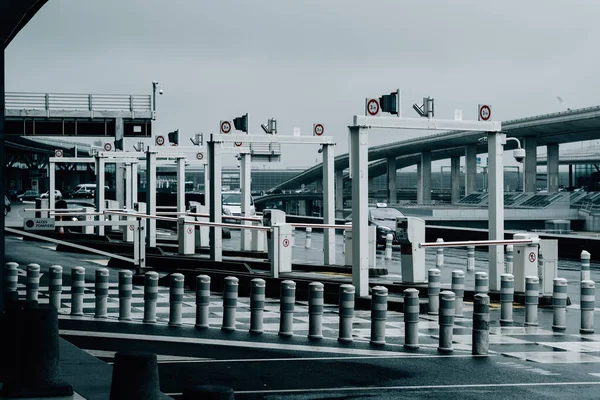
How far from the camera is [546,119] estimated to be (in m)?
92.8

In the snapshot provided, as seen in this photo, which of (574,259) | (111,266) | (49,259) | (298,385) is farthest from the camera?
(574,259)

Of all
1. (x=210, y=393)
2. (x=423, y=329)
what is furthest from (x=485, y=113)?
(x=210, y=393)

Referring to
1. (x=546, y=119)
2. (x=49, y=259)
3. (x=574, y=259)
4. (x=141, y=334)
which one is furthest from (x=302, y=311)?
(x=546, y=119)

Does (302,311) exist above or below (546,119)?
below

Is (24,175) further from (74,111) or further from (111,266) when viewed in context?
(111,266)

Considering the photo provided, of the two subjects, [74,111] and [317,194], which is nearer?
[74,111]

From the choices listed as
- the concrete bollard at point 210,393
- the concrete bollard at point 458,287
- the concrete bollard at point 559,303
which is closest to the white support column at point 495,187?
the concrete bollard at point 458,287

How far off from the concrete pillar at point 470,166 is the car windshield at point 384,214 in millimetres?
68478

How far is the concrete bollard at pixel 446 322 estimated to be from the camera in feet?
45.0

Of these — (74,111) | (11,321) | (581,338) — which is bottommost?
(581,338)

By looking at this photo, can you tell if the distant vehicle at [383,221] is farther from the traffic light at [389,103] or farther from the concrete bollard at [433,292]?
the concrete bollard at [433,292]

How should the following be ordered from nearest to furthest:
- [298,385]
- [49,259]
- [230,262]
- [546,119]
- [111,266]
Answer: [298,385], [230,262], [111,266], [49,259], [546,119]

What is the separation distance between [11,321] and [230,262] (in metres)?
15.9

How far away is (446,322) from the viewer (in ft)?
45.0
